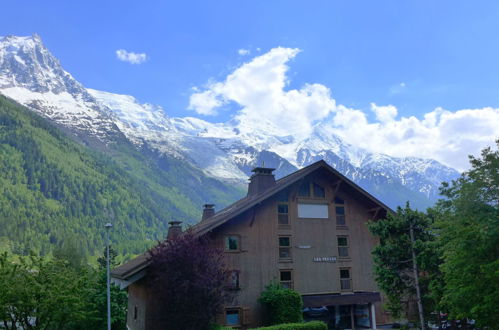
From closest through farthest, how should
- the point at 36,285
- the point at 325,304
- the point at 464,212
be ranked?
the point at 464,212 → the point at 36,285 → the point at 325,304

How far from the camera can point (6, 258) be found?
2402 centimetres

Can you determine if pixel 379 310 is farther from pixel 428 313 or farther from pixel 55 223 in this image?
pixel 55 223

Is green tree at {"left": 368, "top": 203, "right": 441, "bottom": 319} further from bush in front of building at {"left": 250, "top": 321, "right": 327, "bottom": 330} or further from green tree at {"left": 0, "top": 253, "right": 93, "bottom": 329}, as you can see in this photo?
green tree at {"left": 0, "top": 253, "right": 93, "bottom": 329}

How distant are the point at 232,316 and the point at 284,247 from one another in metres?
6.17

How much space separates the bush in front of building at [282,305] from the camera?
29266mm

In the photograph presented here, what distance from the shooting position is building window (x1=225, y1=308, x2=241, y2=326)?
2960cm

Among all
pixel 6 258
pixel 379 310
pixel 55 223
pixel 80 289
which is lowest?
pixel 379 310

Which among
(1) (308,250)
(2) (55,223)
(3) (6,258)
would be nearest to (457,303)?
(1) (308,250)

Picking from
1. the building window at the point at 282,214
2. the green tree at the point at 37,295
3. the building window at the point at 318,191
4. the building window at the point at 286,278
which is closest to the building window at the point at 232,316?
the building window at the point at 286,278

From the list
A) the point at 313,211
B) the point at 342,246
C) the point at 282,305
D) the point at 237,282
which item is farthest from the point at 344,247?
the point at 237,282

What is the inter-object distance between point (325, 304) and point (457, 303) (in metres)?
14.0

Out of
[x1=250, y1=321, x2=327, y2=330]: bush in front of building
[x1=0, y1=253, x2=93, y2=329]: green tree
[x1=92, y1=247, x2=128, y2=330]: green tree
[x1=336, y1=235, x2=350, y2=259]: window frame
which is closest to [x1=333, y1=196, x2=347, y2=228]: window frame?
[x1=336, y1=235, x2=350, y2=259]: window frame

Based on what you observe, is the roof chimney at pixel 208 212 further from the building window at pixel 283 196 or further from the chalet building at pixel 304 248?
the building window at pixel 283 196

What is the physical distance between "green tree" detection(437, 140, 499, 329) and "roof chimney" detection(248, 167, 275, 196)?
60.2 ft
